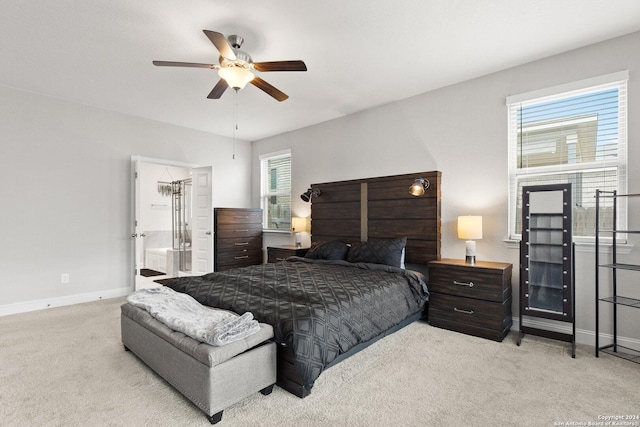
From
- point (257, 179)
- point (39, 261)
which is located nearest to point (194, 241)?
point (257, 179)

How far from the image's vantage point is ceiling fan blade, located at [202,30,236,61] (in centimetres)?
223

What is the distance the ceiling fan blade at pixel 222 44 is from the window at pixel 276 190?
342 cm

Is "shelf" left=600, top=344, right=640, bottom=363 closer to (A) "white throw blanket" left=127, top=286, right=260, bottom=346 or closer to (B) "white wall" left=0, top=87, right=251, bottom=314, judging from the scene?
(A) "white throw blanket" left=127, top=286, right=260, bottom=346

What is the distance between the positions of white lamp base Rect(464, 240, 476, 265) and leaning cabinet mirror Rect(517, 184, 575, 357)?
0.45 meters

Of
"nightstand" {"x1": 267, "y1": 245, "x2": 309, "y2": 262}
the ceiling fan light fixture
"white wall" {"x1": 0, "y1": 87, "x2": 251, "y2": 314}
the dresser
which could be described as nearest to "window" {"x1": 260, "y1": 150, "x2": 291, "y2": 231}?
the dresser

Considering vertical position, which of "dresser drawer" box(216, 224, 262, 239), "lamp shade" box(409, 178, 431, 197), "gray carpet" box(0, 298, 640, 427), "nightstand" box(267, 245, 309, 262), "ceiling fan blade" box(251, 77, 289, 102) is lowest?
"gray carpet" box(0, 298, 640, 427)

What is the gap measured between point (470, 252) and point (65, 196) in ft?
17.2

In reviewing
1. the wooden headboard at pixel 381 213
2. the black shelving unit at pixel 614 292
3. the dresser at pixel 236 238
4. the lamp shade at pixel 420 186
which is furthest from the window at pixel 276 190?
the black shelving unit at pixel 614 292

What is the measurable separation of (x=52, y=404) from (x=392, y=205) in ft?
12.2

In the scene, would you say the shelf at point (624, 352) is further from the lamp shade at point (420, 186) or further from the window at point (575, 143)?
the lamp shade at point (420, 186)

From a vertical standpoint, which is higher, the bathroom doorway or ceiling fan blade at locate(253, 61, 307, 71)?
ceiling fan blade at locate(253, 61, 307, 71)

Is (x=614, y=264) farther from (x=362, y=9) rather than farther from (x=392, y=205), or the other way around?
(x=362, y=9)

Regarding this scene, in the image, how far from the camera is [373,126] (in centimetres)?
473

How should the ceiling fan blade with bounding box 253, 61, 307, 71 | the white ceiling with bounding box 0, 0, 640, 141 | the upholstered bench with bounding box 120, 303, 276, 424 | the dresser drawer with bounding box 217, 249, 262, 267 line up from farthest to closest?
the dresser drawer with bounding box 217, 249, 262, 267
the ceiling fan blade with bounding box 253, 61, 307, 71
the white ceiling with bounding box 0, 0, 640, 141
the upholstered bench with bounding box 120, 303, 276, 424
